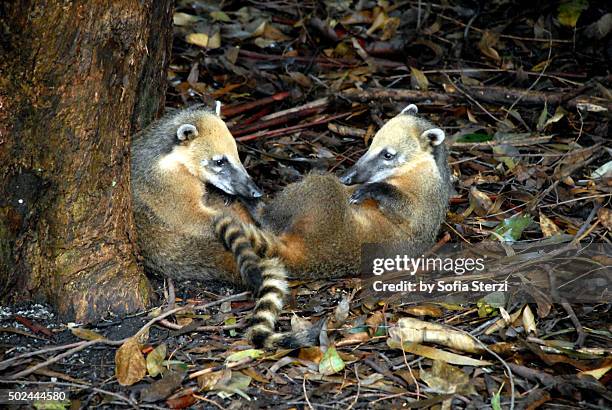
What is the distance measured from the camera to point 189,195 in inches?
225

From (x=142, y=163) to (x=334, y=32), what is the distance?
3297 millimetres

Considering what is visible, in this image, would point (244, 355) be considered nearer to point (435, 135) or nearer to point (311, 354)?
point (311, 354)

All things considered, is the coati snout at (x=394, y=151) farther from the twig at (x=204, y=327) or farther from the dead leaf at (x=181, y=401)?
the dead leaf at (x=181, y=401)

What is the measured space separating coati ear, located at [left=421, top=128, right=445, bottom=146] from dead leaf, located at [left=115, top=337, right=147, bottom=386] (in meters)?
2.81

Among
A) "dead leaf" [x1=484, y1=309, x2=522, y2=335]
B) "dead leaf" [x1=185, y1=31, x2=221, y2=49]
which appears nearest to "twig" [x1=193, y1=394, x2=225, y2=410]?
"dead leaf" [x1=484, y1=309, x2=522, y2=335]

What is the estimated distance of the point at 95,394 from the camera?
4.09 metres

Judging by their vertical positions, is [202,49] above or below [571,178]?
above

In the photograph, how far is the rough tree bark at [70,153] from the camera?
428cm

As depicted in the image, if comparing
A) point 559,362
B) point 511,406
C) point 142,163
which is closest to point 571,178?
point 559,362

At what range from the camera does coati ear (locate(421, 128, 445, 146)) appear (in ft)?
19.7

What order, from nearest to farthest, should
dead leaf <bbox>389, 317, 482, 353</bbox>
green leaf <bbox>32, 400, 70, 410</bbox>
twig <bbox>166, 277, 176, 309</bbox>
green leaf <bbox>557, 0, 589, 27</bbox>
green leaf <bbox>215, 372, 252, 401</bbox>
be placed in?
green leaf <bbox>32, 400, 70, 410</bbox>, green leaf <bbox>215, 372, 252, 401</bbox>, dead leaf <bbox>389, 317, 482, 353</bbox>, twig <bbox>166, 277, 176, 309</bbox>, green leaf <bbox>557, 0, 589, 27</bbox>

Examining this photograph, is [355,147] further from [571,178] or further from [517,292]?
[517,292]

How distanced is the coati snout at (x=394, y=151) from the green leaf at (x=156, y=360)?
2.23m

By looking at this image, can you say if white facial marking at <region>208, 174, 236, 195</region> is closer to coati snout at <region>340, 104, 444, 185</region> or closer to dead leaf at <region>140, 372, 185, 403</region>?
coati snout at <region>340, 104, 444, 185</region>
